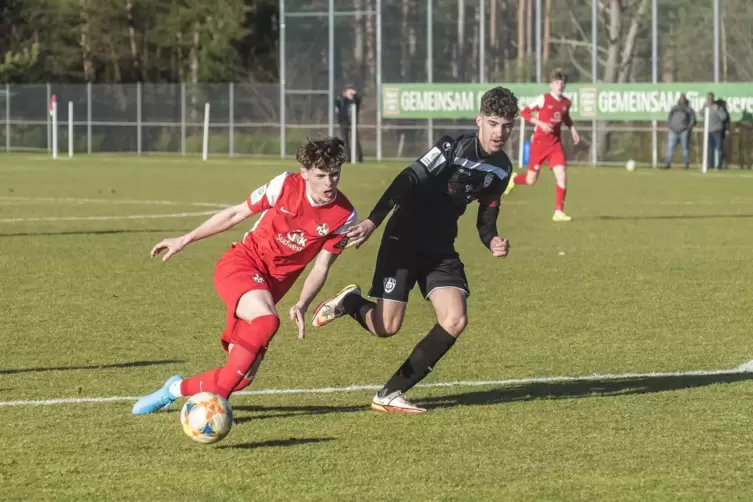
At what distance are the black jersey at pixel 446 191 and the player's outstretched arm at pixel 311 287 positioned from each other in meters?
0.61

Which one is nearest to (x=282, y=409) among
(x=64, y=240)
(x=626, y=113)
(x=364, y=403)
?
(x=364, y=403)

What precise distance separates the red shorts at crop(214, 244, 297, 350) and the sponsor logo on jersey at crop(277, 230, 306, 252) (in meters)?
0.16


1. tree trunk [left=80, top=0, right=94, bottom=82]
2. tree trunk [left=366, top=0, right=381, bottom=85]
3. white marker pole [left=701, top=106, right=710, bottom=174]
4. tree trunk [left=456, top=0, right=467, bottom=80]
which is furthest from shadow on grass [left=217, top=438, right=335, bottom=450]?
tree trunk [left=80, top=0, right=94, bottom=82]

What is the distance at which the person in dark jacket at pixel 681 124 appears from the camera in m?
35.2

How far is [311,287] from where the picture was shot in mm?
7309

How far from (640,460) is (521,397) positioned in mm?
1629

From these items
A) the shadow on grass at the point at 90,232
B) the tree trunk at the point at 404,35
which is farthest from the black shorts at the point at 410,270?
the tree trunk at the point at 404,35

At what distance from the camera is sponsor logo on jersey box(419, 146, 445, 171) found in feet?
25.4

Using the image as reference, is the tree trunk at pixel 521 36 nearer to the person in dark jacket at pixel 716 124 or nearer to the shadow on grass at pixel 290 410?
the person in dark jacket at pixel 716 124

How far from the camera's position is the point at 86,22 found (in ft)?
219

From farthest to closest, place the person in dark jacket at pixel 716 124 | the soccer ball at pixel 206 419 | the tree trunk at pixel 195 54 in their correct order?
the tree trunk at pixel 195 54
the person in dark jacket at pixel 716 124
the soccer ball at pixel 206 419

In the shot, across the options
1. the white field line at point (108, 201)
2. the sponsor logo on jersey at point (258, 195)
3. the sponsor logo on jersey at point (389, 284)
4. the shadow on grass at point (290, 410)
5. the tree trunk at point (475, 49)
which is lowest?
the shadow on grass at point (290, 410)

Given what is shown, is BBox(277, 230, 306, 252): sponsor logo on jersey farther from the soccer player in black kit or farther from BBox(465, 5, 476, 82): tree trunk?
BBox(465, 5, 476, 82): tree trunk

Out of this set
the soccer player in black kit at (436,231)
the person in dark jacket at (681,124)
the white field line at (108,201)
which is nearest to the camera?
the soccer player in black kit at (436,231)
